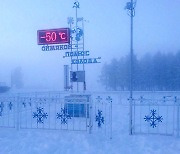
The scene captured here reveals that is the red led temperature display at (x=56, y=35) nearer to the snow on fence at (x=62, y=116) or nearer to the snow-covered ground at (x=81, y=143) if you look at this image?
the snow on fence at (x=62, y=116)

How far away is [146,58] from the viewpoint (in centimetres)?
6175

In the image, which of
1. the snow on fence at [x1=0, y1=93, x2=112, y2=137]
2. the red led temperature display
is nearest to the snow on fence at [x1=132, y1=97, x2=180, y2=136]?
the snow on fence at [x1=0, y1=93, x2=112, y2=137]

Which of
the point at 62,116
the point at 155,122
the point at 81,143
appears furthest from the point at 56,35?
the point at 155,122

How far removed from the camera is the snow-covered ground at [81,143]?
7.22 meters

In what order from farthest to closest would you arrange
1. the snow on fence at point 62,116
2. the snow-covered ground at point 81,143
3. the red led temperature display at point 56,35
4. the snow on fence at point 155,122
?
the red led temperature display at point 56,35, the snow on fence at point 62,116, the snow on fence at point 155,122, the snow-covered ground at point 81,143

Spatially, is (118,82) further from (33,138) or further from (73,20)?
(33,138)

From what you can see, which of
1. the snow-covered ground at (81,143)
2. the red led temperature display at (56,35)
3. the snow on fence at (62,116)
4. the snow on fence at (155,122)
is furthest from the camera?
the red led temperature display at (56,35)

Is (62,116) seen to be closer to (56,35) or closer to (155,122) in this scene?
(155,122)

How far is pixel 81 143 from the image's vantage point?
7.98 m

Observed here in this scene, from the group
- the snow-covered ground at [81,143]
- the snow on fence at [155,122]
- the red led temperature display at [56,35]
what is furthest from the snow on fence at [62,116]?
the red led temperature display at [56,35]

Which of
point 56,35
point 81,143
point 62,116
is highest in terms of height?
point 56,35

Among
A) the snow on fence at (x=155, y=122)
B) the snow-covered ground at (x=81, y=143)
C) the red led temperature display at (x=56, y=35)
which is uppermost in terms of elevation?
the red led temperature display at (x=56, y=35)

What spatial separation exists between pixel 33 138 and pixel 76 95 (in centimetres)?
539

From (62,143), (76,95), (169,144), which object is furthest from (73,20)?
(169,144)
